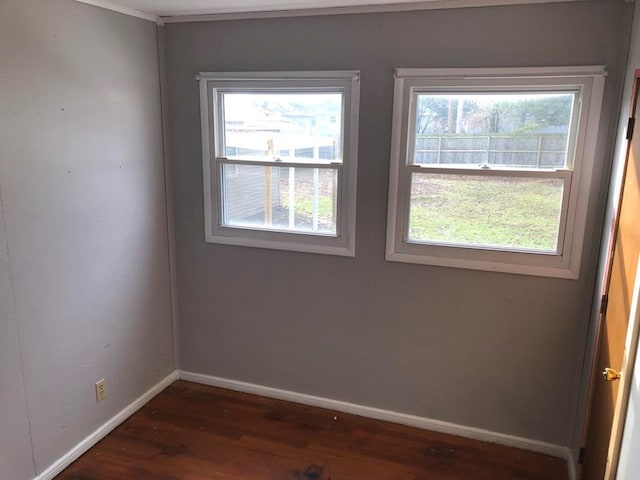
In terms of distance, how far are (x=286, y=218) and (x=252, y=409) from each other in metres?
1.27

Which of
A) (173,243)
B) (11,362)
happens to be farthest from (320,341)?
(11,362)

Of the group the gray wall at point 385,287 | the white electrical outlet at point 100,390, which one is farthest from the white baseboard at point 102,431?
A: the gray wall at point 385,287

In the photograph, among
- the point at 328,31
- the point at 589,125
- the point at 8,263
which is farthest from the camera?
the point at 328,31

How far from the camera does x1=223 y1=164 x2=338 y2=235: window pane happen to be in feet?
9.39

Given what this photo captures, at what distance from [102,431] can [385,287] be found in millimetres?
1865

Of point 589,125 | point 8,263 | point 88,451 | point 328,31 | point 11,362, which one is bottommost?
point 88,451

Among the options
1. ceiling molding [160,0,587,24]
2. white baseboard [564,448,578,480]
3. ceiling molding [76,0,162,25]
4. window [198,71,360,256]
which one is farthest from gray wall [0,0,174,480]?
white baseboard [564,448,578,480]

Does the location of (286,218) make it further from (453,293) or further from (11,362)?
(11,362)

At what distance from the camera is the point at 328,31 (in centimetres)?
263

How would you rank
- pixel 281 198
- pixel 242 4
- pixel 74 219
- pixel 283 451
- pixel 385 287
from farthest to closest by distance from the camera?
pixel 281 198 < pixel 385 287 < pixel 283 451 < pixel 242 4 < pixel 74 219

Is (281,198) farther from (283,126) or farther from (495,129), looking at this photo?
(495,129)

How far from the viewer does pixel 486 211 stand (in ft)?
8.44

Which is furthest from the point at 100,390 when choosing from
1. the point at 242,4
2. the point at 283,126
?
the point at 242,4

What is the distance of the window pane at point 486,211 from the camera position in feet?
8.14
